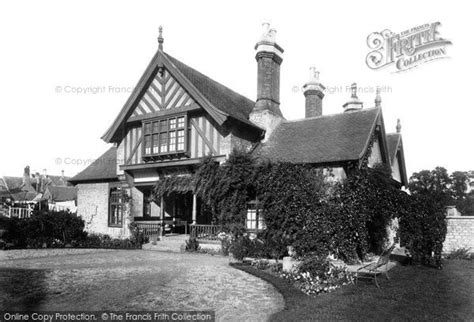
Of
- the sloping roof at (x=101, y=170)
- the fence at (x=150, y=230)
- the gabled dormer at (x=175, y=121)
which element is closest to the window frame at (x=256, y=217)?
the gabled dormer at (x=175, y=121)

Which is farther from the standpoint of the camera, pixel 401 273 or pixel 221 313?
pixel 401 273

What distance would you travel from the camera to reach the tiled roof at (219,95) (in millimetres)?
17391

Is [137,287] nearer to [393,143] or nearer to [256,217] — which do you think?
[256,217]

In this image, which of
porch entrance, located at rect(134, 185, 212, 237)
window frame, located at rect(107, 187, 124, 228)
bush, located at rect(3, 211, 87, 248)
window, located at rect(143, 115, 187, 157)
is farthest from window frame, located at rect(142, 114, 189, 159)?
bush, located at rect(3, 211, 87, 248)

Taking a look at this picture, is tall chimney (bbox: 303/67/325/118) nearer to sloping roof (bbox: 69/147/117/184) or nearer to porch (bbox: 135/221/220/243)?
porch (bbox: 135/221/220/243)

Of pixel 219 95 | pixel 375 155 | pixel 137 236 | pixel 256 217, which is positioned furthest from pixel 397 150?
pixel 137 236

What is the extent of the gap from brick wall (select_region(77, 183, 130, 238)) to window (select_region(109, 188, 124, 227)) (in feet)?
0.70

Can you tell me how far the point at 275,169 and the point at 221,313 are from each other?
678cm

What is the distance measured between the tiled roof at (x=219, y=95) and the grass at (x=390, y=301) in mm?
8557

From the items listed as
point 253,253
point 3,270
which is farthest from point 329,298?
point 3,270

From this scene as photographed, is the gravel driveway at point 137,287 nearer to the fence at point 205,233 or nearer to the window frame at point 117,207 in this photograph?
the fence at point 205,233

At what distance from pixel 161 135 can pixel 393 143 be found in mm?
13356

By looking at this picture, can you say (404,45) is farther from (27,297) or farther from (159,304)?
(27,297)

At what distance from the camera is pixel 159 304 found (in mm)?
7473
